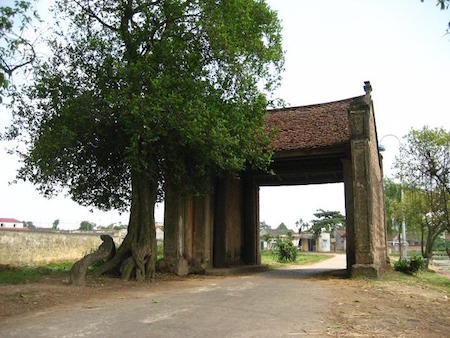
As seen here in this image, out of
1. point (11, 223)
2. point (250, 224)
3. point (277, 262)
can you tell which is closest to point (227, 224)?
point (250, 224)

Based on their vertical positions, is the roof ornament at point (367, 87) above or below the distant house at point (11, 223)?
above

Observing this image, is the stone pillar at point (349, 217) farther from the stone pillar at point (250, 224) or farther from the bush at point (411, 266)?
the stone pillar at point (250, 224)

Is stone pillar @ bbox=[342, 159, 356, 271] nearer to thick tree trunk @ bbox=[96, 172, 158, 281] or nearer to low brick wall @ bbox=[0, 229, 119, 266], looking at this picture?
thick tree trunk @ bbox=[96, 172, 158, 281]

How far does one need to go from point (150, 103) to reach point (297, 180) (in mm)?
12366

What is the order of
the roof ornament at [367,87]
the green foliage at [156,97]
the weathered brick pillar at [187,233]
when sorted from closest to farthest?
the green foliage at [156,97] → the weathered brick pillar at [187,233] → the roof ornament at [367,87]

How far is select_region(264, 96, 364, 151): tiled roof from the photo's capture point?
15422mm

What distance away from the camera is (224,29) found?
11.7 m

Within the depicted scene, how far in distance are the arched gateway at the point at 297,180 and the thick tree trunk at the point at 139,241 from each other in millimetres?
1780

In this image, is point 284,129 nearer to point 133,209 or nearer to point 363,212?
point 363,212

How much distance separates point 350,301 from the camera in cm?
902

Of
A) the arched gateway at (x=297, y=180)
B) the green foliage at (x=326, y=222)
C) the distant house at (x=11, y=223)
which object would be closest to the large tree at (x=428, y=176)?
the arched gateway at (x=297, y=180)

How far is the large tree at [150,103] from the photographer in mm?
11031

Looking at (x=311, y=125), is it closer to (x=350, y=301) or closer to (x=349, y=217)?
(x=349, y=217)

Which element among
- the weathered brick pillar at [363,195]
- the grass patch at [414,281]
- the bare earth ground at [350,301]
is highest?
the weathered brick pillar at [363,195]
